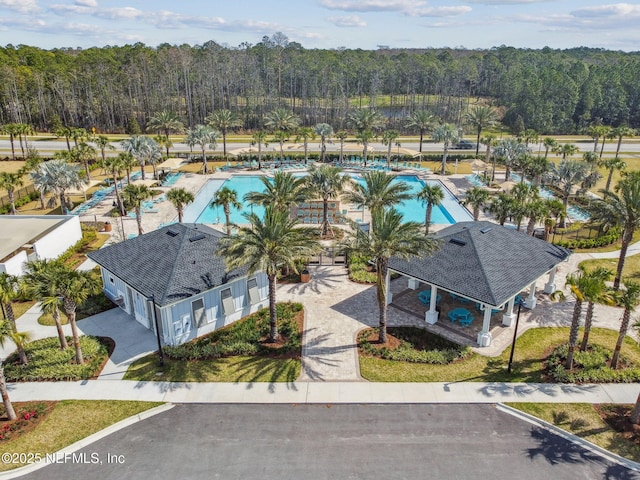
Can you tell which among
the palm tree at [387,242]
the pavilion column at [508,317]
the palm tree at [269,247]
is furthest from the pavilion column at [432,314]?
the palm tree at [269,247]

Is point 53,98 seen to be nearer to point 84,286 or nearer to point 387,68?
point 387,68

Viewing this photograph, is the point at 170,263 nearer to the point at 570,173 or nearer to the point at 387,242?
the point at 387,242

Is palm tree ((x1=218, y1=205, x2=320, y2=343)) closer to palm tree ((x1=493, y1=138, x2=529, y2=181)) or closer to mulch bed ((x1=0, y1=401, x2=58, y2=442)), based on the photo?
mulch bed ((x1=0, y1=401, x2=58, y2=442))

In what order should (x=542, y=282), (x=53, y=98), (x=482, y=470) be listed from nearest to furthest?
(x=482, y=470) < (x=542, y=282) < (x=53, y=98)

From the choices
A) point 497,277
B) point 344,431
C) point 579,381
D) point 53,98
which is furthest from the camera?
point 53,98

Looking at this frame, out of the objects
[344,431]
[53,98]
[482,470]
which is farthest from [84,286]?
[53,98]

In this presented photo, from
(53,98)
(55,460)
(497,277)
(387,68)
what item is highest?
(387,68)

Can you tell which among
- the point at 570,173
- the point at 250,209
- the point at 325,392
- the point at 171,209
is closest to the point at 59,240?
the point at 171,209

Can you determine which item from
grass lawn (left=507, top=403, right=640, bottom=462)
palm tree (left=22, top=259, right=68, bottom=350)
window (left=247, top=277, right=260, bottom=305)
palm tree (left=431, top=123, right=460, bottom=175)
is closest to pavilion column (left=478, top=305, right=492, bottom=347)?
grass lawn (left=507, top=403, right=640, bottom=462)
